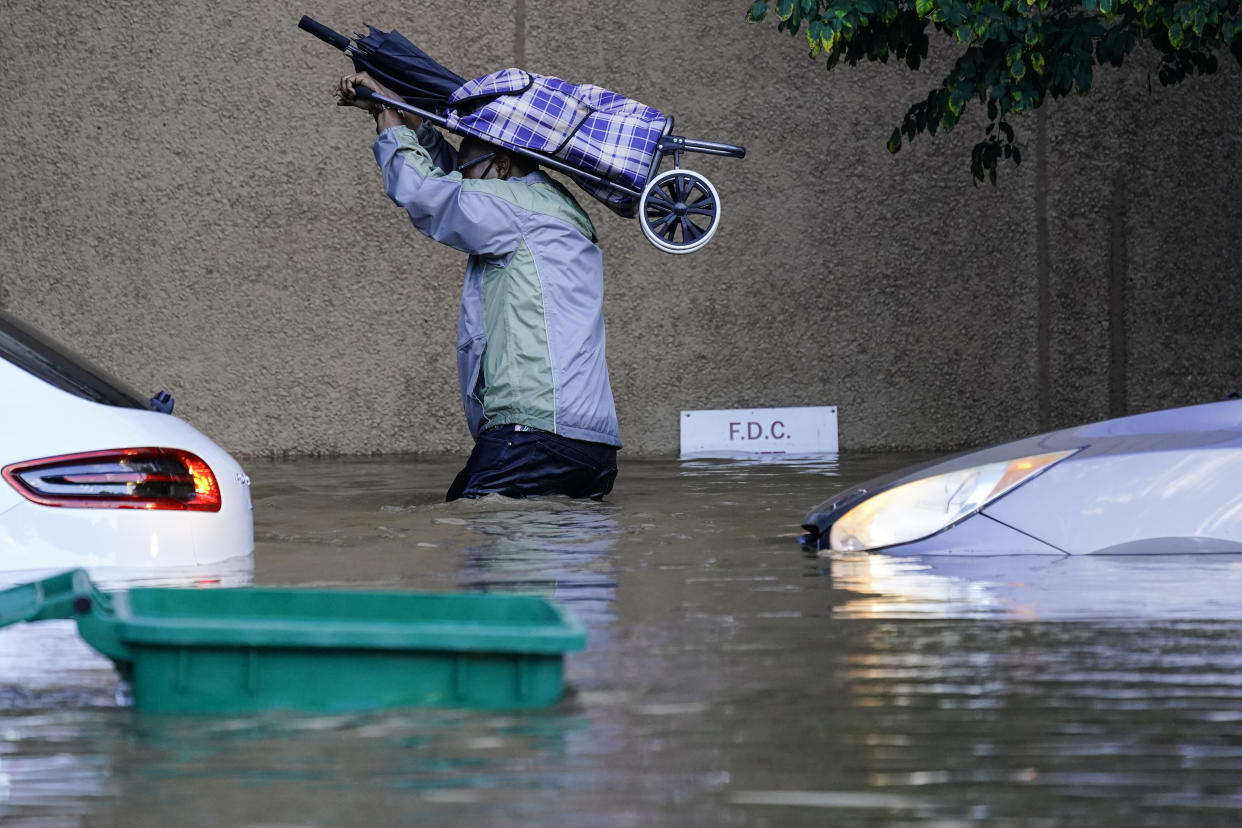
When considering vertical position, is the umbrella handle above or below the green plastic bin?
above

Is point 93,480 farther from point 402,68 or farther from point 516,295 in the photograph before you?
point 402,68

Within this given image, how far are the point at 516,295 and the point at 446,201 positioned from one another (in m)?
0.40

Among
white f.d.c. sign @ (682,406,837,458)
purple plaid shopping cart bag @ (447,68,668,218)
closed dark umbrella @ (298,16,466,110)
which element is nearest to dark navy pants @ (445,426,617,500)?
purple plaid shopping cart bag @ (447,68,668,218)

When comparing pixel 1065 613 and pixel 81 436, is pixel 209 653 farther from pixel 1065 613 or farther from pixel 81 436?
pixel 1065 613

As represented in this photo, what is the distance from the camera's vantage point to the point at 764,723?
220 cm

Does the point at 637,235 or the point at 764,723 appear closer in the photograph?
the point at 764,723

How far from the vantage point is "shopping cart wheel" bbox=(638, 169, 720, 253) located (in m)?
5.60

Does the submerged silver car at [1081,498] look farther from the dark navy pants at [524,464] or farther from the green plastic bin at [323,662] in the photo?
the dark navy pants at [524,464]

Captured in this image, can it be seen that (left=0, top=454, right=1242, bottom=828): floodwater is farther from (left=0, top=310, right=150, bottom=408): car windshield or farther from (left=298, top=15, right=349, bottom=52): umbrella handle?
(left=298, top=15, right=349, bottom=52): umbrella handle

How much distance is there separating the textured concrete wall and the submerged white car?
637cm

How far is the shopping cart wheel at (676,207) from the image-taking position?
560 centimetres

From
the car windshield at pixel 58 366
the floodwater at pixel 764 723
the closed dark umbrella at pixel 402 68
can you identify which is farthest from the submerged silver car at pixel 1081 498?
the closed dark umbrella at pixel 402 68

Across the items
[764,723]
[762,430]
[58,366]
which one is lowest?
[764,723]

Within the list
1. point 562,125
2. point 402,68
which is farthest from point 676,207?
point 402,68
